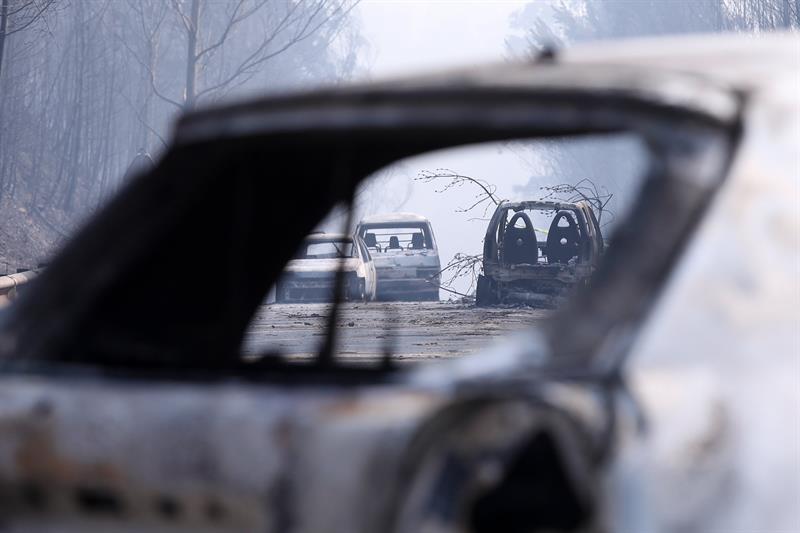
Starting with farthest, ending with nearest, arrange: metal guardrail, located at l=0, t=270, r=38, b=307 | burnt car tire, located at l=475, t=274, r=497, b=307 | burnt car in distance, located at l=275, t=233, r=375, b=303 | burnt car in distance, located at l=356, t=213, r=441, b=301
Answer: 1. burnt car in distance, located at l=356, t=213, r=441, b=301
2. burnt car in distance, located at l=275, t=233, r=375, b=303
3. burnt car tire, located at l=475, t=274, r=497, b=307
4. metal guardrail, located at l=0, t=270, r=38, b=307

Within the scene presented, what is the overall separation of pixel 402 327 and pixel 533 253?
3.71 meters

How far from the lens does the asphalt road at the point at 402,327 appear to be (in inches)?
522

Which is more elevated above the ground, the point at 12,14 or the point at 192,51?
the point at 192,51

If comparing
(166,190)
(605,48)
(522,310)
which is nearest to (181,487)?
(166,190)

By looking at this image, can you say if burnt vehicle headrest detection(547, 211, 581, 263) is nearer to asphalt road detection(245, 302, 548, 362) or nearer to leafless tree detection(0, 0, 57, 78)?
asphalt road detection(245, 302, 548, 362)

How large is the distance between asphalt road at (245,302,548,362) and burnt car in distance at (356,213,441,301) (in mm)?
3023

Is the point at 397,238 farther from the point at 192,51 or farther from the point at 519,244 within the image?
the point at 192,51

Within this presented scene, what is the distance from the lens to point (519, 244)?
64.5ft

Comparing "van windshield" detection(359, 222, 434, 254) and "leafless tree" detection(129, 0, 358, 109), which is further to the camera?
"leafless tree" detection(129, 0, 358, 109)

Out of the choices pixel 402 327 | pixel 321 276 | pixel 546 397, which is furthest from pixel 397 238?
pixel 546 397

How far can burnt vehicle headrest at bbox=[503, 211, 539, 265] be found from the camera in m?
19.6

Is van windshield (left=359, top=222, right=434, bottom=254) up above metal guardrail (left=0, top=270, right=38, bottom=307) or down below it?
above

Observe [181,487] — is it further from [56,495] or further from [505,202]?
[505,202]

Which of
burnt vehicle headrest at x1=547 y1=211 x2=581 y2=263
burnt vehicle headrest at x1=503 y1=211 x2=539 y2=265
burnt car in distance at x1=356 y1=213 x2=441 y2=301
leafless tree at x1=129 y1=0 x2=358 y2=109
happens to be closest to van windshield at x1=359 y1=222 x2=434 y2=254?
burnt car in distance at x1=356 y1=213 x2=441 y2=301
